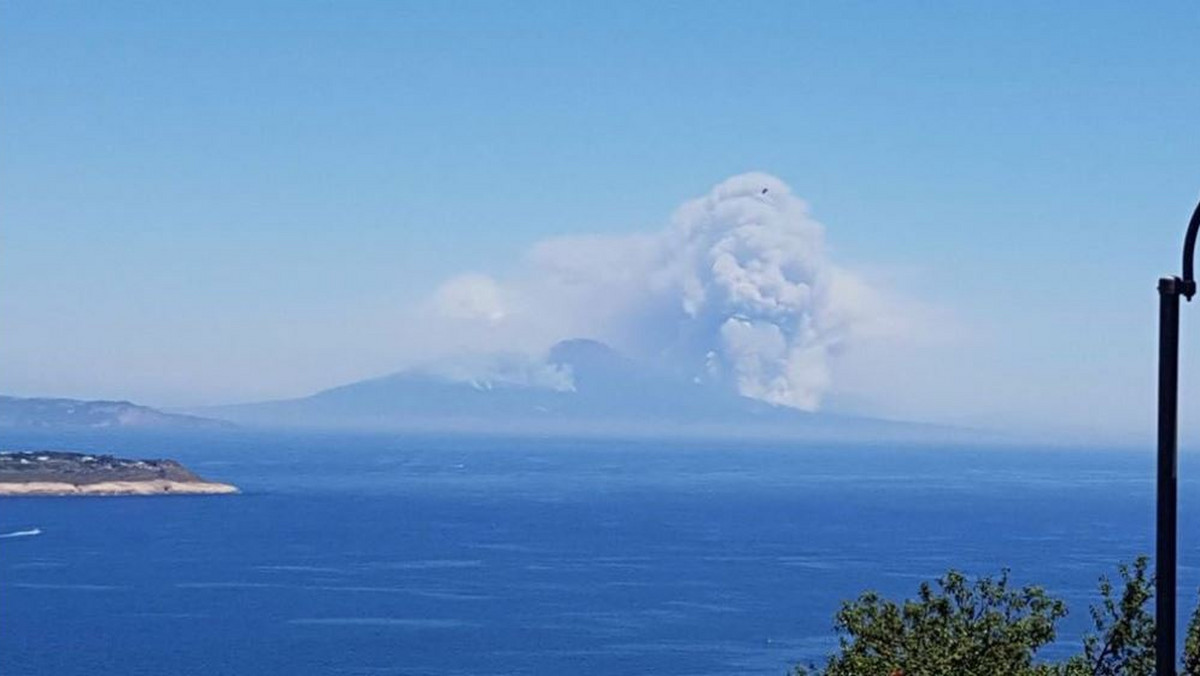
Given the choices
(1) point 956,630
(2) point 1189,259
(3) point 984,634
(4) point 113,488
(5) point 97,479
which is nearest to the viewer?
(2) point 1189,259

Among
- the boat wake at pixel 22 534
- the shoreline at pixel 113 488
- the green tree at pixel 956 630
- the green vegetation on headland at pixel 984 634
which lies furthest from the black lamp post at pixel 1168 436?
the shoreline at pixel 113 488

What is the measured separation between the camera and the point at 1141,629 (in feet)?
43.2

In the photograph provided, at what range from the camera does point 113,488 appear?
104 metres

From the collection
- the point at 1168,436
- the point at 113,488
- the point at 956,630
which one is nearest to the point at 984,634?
the point at 956,630

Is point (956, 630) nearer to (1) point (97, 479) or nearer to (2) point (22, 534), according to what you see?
(2) point (22, 534)

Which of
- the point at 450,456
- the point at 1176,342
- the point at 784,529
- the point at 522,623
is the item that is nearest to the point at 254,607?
the point at 522,623

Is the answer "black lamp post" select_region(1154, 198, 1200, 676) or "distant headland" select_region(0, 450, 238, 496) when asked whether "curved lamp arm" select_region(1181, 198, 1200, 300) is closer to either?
"black lamp post" select_region(1154, 198, 1200, 676)

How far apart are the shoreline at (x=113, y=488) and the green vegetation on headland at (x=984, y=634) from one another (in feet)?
308

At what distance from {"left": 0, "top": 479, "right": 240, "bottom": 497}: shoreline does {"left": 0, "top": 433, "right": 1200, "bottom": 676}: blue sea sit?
2.35 meters

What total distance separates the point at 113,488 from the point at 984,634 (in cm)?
9873

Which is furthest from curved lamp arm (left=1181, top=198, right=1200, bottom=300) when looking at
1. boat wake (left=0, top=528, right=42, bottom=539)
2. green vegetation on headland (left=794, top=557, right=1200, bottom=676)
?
boat wake (left=0, top=528, right=42, bottom=539)

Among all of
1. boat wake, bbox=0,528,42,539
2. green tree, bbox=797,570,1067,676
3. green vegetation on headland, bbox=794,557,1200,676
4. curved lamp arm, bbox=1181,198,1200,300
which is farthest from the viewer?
boat wake, bbox=0,528,42,539

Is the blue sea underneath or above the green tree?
underneath

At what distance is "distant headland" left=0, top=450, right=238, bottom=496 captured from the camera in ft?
340
